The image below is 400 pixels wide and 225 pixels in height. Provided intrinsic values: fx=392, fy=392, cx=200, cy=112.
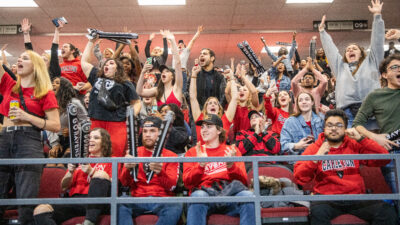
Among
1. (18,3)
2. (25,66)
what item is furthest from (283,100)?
(18,3)

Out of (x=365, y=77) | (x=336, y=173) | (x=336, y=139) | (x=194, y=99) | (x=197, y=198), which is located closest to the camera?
(x=197, y=198)

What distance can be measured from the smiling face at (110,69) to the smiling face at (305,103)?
1.91 m

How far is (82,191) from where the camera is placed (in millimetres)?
2773

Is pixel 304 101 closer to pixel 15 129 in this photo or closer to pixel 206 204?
pixel 206 204

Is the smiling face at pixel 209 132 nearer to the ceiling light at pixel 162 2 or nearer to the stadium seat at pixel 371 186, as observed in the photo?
the stadium seat at pixel 371 186

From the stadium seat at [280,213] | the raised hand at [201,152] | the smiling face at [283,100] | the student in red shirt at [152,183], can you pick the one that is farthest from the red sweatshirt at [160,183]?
the smiling face at [283,100]

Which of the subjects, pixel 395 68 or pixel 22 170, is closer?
pixel 22 170

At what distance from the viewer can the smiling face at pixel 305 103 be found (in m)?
4.01

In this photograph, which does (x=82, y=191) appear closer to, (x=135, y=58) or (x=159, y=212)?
(x=159, y=212)

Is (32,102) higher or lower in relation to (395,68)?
lower

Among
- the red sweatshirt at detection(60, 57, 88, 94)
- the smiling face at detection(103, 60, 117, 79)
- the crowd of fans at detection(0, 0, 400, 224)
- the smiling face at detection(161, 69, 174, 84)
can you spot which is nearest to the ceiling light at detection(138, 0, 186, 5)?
the red sweatshirt at detection(60, 57, 88, 94)

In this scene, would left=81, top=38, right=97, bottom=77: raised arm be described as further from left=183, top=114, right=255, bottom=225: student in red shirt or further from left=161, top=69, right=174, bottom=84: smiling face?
left=183, top=114, right=255, bottom=225: student in red shirt

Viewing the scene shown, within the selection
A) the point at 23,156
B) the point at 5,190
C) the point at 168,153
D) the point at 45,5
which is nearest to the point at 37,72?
the point at 23,156

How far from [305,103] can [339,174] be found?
125 centimetres
